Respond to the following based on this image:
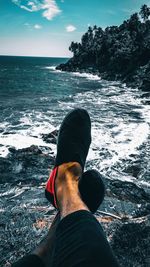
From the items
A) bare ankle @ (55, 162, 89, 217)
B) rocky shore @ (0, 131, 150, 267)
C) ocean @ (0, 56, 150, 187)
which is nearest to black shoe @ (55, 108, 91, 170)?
bare ankle @ (55, 162, 89, 217)

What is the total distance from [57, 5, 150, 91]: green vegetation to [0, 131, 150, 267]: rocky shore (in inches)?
1030

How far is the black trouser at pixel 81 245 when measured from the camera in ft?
4.58

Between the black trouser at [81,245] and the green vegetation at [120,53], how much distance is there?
2920 centimetres

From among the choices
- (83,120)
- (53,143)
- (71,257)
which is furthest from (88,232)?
(53,143)

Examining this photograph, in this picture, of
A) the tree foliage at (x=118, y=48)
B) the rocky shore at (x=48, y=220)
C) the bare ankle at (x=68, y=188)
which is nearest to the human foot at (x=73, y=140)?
the bare ankle at (x=68, y=188)

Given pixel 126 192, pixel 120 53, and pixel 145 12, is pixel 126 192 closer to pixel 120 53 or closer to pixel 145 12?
pixel 120 53

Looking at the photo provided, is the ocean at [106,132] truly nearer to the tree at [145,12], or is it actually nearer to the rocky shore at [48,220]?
the rocky shore at [48,220]

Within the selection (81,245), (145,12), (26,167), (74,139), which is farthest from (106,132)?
(145,12)

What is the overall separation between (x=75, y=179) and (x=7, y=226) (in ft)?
3.24

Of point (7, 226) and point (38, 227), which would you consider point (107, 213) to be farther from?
point (7, 226)

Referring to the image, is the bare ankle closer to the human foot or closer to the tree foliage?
the human foot

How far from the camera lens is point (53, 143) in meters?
9.75

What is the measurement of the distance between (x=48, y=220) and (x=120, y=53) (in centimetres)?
4669

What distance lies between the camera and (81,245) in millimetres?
1503
